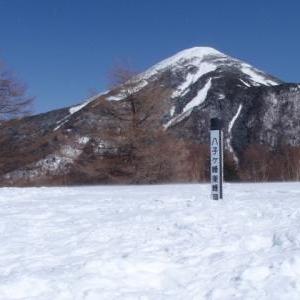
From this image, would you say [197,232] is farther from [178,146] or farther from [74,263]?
[178,146]

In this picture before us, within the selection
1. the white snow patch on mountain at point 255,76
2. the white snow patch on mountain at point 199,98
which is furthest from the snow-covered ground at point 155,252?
the white snow patch on mountain at point 255,76

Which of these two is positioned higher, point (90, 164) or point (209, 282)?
point (90, 164)

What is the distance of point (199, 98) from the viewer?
247 ft

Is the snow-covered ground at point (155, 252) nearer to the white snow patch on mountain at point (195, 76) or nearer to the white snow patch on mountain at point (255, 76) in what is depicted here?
the white snow patch on mountain at point (195, 76)

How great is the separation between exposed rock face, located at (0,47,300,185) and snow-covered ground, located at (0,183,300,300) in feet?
46.7

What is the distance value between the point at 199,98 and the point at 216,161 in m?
68.0

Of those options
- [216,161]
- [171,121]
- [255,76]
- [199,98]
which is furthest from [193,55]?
[216,161]

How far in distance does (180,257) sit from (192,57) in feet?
283

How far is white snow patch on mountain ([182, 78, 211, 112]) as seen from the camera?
71.4 meters

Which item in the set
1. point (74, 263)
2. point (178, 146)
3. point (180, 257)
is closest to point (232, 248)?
point (180, 257)

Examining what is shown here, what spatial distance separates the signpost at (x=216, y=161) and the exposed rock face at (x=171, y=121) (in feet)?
42.1

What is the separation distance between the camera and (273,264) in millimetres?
4066

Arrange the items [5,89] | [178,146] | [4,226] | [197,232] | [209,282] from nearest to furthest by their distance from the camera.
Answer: [209,282]
[197,232]
[4,226]
[178,146]
[5,89]

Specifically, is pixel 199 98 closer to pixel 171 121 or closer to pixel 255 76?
pixel 255 76
